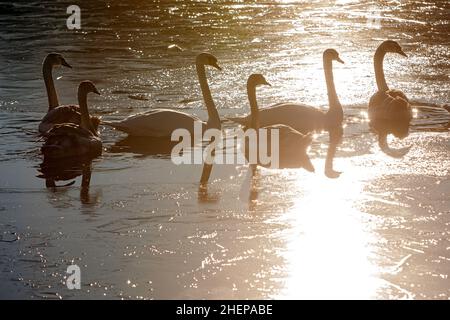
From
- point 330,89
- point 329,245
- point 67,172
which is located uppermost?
→ point 330,89

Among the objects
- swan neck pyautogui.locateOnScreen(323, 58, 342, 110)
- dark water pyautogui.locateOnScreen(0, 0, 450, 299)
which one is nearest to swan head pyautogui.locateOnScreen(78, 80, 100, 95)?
dark water pyautogui.locateOnScreen(0, 0, 450, 299)

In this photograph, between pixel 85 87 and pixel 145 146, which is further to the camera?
pixel 85 87

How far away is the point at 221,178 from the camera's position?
1191cm

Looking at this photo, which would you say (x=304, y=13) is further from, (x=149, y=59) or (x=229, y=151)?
(x=229, y=151)

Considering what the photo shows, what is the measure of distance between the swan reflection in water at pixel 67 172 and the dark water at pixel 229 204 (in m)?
0.09

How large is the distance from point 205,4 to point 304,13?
3.16 m

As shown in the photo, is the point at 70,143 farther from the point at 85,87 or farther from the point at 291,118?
the point at 291,118

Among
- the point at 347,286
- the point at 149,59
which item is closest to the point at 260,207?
the point at 347,286

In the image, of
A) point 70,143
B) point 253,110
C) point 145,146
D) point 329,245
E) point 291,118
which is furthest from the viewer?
point 291,118

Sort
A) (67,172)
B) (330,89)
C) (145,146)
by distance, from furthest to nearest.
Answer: (330,89), (145,146), (67,172)

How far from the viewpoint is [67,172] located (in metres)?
12.4

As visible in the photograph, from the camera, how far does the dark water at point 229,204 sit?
8656 mm

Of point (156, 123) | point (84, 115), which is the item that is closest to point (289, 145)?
point (156, 123)

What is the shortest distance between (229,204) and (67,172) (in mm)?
2410
